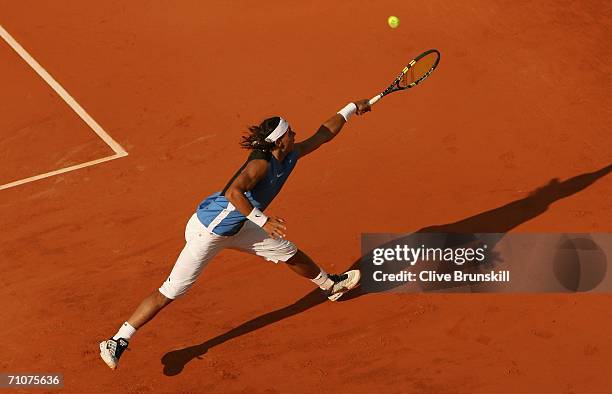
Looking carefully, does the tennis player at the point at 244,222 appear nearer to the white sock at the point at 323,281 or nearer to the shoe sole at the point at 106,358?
the shoe sole at the point at 106,358

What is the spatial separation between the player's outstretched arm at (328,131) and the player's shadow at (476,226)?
1.90m

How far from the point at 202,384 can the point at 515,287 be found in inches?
144

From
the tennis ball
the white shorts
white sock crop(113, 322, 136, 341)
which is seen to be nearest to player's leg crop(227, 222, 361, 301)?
the white shorts

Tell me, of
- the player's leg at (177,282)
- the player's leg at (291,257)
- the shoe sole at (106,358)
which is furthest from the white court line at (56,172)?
the player's leg at (291,257)

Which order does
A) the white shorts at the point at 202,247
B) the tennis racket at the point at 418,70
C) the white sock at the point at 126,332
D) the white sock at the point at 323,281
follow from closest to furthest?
1. the white shorts at the point at 202,247
2. the white sock at the point at 126,332
3. the white sock at the point at 323,281
4. the tennis racket at the point at 418,70

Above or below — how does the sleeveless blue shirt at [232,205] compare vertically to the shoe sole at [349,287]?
above

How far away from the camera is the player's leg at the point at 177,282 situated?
9875mm

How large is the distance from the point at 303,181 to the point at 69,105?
3.78 metres

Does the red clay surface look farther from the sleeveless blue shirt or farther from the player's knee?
the sleeveless blue shirt

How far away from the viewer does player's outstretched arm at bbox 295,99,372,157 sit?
10.1m

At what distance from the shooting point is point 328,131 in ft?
34.0

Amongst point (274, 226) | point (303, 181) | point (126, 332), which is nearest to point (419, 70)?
point (303, 181)

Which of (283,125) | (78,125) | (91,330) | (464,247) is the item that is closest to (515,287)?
(464,247)

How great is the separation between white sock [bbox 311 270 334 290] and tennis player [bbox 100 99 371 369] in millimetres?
361
